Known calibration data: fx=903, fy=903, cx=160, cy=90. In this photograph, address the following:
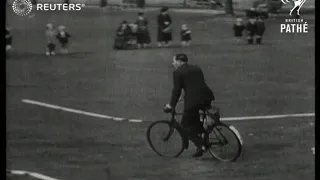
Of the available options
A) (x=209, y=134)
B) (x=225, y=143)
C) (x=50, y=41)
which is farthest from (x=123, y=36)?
(x=225, y=143)

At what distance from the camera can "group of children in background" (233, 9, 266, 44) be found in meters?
8.38

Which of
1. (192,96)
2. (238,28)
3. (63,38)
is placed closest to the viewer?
(192,96)

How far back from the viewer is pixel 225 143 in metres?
8.00

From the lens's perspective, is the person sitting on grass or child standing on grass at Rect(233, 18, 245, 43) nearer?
the person sitting on grass

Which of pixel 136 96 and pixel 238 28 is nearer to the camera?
pixel 136 96

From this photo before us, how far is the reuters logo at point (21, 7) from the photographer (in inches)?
315

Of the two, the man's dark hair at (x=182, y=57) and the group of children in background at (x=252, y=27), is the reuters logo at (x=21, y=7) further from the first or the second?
the group of children in background at (x=252, y=27)

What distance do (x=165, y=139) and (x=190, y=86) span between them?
535 mm

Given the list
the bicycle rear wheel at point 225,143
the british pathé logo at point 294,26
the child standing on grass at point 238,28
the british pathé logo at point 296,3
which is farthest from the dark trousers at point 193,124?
the british pathé logo at point 296,3

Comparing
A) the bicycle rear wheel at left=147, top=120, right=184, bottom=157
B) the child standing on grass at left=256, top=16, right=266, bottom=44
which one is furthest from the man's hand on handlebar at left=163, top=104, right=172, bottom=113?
the child standing on grass at left=256, top=16, right=266, bottom=44

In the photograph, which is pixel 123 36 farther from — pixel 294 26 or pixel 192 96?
pixel 294 26

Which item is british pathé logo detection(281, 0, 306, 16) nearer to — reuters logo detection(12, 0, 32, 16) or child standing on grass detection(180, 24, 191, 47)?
child standing on grass detection(180, 24, 191, 47)

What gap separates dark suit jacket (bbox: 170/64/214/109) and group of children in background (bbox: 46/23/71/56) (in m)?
1.08

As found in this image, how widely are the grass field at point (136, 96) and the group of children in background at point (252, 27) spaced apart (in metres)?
0.08
